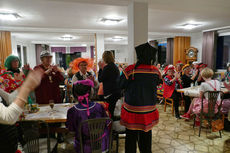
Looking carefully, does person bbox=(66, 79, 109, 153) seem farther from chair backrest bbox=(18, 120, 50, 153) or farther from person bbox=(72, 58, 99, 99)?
person bbox=(72, 58, 99, 99)

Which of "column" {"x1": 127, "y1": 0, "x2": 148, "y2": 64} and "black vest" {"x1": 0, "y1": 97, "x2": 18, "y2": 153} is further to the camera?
"column" {"x1": 127, "y1": 0, "x2": 148, "y2": 64}

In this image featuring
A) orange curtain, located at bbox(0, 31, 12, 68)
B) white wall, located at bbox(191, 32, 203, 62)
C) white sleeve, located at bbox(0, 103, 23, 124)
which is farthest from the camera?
white wall, located at bbox(191, 32, 203, 62)

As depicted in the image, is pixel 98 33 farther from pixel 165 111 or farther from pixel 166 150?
pixel 166 150

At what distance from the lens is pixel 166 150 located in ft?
8.19

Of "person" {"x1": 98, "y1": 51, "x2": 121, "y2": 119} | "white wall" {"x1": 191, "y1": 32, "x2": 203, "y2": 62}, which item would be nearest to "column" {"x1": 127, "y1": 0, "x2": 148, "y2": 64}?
"person" {"x1": 98, "y1": 51, "x2": 121, "y2": 119}

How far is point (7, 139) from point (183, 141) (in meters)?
2.69

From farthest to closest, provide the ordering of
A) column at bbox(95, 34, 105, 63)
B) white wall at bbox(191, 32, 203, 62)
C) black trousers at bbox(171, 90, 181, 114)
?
white wall at bbox(191, 32, 203, 62) < column at bbox(95, 34, 105, 63) < black trousers at bbox(171, 90, 181, 114)

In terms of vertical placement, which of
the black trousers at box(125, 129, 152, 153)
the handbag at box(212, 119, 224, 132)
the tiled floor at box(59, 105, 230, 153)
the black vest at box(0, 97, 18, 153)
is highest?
the black vest at box(0, 97, 18, 153)

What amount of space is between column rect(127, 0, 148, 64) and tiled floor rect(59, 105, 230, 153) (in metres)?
1.54

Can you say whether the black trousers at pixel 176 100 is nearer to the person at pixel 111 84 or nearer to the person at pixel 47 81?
Result: the person at pixel 111 84

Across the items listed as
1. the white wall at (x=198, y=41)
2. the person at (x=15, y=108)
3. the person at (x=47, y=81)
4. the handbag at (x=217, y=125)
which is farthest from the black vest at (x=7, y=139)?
the white wall at (x=198, y=41)

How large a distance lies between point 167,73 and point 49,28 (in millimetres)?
4755

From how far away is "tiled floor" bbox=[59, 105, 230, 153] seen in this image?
2502mm

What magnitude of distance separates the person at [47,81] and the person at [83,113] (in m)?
A: 1.03
